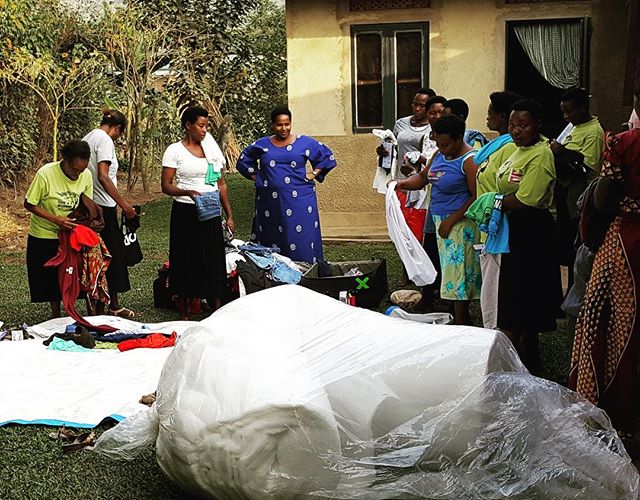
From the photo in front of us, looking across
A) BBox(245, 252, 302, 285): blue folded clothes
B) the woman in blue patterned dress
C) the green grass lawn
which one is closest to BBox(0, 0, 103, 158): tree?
the woman in blue patterned dress

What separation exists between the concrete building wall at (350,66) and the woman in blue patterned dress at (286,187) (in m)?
3.80

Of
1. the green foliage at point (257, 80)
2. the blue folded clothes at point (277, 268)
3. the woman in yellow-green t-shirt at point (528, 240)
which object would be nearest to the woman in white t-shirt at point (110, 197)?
the blue folded clothes at point (277, 268)

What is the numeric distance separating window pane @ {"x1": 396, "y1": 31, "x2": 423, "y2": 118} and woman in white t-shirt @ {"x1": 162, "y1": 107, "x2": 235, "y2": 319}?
4838mm

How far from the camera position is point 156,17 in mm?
19359

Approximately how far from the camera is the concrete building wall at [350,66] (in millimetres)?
11398

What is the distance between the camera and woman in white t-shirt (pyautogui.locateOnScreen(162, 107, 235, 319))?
7594 millimetres

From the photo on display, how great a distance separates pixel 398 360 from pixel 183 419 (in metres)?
0.92

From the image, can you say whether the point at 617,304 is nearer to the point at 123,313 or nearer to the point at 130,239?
the point at 123,313

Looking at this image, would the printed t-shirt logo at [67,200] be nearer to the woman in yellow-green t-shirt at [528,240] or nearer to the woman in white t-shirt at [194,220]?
the woman in white t-shirt at [194,220]

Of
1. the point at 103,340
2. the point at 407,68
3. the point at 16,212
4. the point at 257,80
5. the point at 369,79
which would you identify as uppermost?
the point at 257,80

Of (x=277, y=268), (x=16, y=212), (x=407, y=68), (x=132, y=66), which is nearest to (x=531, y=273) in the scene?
(x=277, y=268)

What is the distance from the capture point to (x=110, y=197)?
307 inches

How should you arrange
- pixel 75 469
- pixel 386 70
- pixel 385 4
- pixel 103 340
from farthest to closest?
pixel 386 70
pixel 385 4
pixel 103 340
pixel 75 469

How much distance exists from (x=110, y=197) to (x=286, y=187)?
1558 mm
